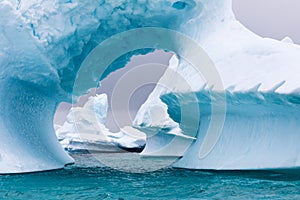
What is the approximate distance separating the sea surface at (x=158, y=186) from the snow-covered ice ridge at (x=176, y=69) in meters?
0.33

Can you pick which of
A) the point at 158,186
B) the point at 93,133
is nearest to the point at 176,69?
the point at 158,186

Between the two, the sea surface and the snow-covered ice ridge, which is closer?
the sea surface

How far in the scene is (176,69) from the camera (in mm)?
8219

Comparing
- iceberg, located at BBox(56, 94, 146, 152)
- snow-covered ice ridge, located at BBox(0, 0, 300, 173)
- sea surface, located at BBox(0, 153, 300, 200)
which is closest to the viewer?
sea surface, located at BBox(0, 153, 300, 200)

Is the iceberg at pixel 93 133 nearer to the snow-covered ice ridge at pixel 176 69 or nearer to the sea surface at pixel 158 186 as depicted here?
the snow-covered ice ridge at pixel 176 69

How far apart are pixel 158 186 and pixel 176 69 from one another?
2897mm

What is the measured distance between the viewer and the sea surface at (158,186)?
16.6ft

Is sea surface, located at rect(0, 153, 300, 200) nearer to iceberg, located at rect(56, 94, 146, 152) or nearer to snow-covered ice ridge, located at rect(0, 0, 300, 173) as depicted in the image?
snow-covered ice ridge, located at rect(0, 0, 300, 173)

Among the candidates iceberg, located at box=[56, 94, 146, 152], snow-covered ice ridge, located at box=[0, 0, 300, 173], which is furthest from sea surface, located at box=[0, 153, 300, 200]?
iceberg, located at box=[56, 94, 146, 152]

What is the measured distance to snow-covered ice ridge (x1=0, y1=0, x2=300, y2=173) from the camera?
6352 mm

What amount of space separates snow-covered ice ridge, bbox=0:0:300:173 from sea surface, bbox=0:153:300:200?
0.33m

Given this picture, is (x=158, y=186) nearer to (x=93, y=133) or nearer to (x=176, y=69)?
(x=176, y=69)

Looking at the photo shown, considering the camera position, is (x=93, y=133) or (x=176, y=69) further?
(x=93, y=133)

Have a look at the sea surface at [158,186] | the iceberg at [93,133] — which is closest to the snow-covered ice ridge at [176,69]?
the sea surface at [158,186]
